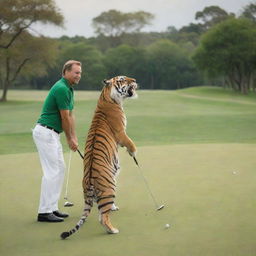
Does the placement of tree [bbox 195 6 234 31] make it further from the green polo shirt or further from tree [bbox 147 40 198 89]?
the green polo shirt

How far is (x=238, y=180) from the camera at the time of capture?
768 centimetres

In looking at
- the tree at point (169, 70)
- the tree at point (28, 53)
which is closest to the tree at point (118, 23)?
the tree at point (169, 70)

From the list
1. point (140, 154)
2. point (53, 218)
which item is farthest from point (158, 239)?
point (140, 154)

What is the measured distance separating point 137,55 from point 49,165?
6621cm

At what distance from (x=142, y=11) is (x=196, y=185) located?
100m

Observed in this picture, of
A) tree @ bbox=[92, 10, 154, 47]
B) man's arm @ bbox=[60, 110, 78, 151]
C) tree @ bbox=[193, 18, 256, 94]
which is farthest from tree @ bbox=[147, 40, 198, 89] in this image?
man's arm @ bbox=[60, 110, 78, 151]

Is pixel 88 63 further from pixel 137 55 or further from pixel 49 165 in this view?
pixel 49 165

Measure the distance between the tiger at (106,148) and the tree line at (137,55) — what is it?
3847cm

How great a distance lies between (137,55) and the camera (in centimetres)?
7119

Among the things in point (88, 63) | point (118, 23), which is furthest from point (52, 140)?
point (118, 23)

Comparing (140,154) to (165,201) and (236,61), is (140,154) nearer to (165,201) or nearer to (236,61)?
(165,201)

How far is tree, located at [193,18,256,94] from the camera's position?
53.2 metres

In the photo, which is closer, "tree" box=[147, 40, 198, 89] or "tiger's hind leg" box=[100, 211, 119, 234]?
"tiger's hind leg" box=[100, 211, 119, 234]

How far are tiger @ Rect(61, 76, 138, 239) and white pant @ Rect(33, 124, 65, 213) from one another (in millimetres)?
462
